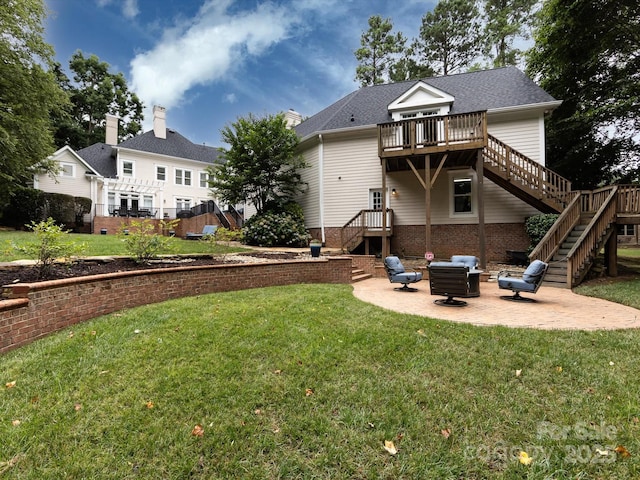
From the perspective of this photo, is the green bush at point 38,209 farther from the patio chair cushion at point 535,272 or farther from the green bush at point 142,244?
the patio chair cushion at point 535,272

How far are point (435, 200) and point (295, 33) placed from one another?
429 inches

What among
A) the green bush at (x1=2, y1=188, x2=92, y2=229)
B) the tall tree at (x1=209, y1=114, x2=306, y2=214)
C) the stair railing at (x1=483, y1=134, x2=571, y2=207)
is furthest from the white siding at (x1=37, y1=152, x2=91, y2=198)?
the stair railing at (x1=483, y1=134, x2=571, y2=207)

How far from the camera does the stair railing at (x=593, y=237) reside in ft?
26.5

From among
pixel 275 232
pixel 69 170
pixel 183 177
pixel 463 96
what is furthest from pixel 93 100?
pixel 463 96

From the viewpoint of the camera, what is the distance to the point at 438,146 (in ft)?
34.7

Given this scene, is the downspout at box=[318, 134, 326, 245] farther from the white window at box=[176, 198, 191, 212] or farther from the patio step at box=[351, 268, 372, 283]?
the white window at box=[176, 198, 191, 212]

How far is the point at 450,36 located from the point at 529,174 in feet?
67.5

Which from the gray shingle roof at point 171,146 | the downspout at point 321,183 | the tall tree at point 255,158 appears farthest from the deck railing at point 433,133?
the gray shingle roof at point 171,146

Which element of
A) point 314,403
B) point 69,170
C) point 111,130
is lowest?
point 314,403

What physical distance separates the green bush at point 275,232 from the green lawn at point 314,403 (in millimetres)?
8921

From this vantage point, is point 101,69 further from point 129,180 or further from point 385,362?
point 385,362

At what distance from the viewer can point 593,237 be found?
27.8 ft

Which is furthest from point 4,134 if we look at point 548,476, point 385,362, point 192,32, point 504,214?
point 504,214

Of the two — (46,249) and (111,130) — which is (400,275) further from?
(111,130)
